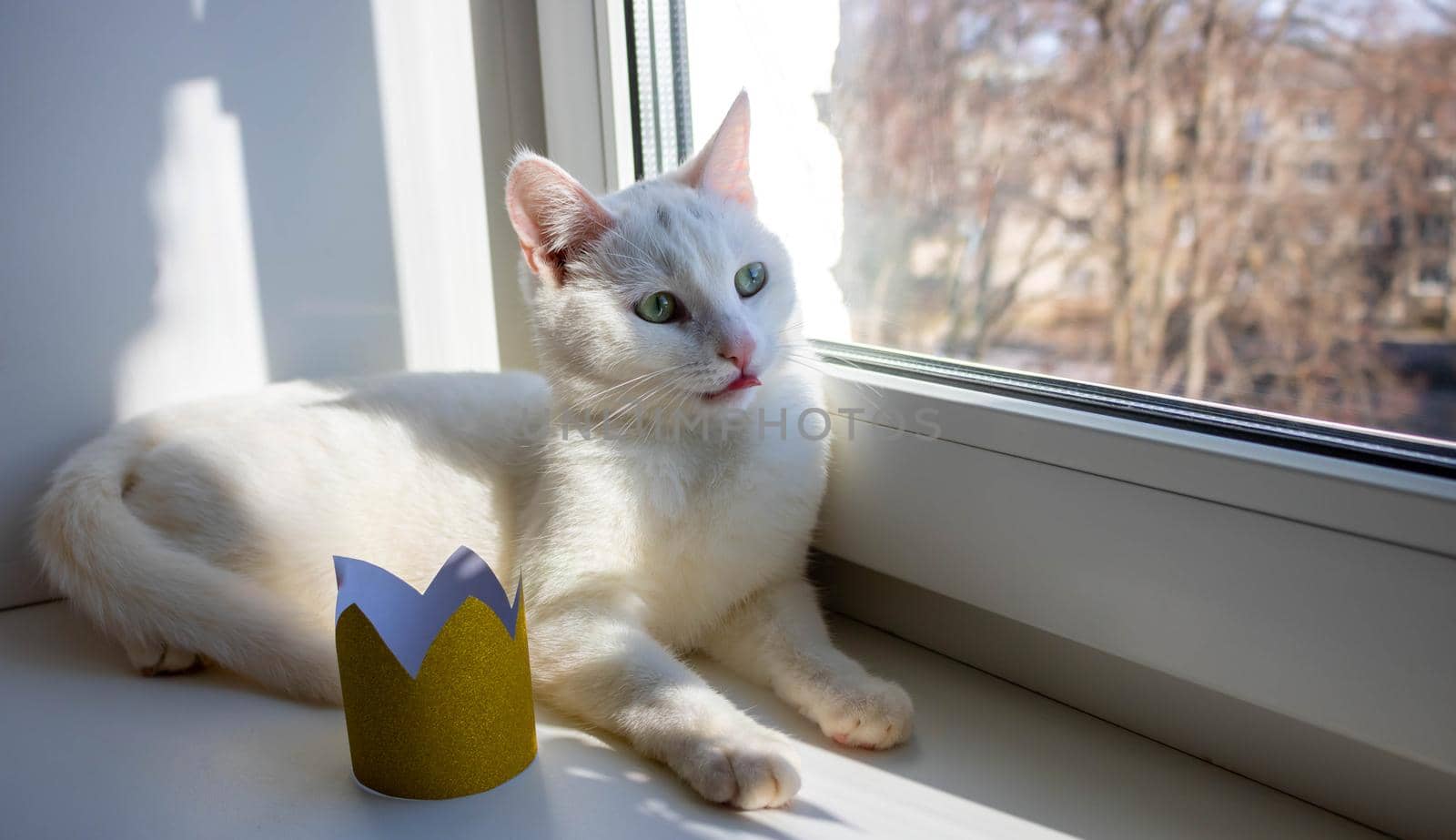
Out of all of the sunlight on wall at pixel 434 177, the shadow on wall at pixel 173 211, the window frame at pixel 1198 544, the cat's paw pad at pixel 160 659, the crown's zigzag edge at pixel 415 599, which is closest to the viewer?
the window frame at pixel 1198 544

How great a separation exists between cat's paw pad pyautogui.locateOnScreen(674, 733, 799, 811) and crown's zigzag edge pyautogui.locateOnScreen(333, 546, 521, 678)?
0.18 metres

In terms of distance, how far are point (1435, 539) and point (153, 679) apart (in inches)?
43.6

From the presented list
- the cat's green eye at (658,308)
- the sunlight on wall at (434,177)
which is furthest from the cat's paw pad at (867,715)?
the sunlight on wall at (434,177)

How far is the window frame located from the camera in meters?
0.64

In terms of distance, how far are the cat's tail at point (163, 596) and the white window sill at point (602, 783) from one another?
1.8 inches

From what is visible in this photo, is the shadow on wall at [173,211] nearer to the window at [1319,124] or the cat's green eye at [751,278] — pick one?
the cat's green eye at [751,278]

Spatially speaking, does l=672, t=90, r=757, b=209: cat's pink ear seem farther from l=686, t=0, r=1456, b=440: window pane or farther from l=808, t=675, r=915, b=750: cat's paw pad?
l=808, t=675, r=915, b=750: cat's paw pad

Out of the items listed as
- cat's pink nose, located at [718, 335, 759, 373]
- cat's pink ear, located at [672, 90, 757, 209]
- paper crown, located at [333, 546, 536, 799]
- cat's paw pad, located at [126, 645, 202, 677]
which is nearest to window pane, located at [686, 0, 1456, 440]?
cat's pink ear, located at [672, 90, 757, 209]

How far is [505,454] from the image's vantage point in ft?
3.49

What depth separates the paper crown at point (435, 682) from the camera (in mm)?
697

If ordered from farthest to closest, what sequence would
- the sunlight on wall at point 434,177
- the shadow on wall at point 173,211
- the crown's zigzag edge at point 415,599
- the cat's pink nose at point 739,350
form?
the sunlight on wall at point 434,177, the shadow on wall at point 173,211, the cat's pink nose at point 739,350, the crown's zigzag edge at point 415,599

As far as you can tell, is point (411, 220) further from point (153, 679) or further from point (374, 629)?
point (374, 629)

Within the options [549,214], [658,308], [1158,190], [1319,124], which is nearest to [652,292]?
[658,308]

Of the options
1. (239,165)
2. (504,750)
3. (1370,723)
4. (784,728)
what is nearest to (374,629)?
(504,750)
